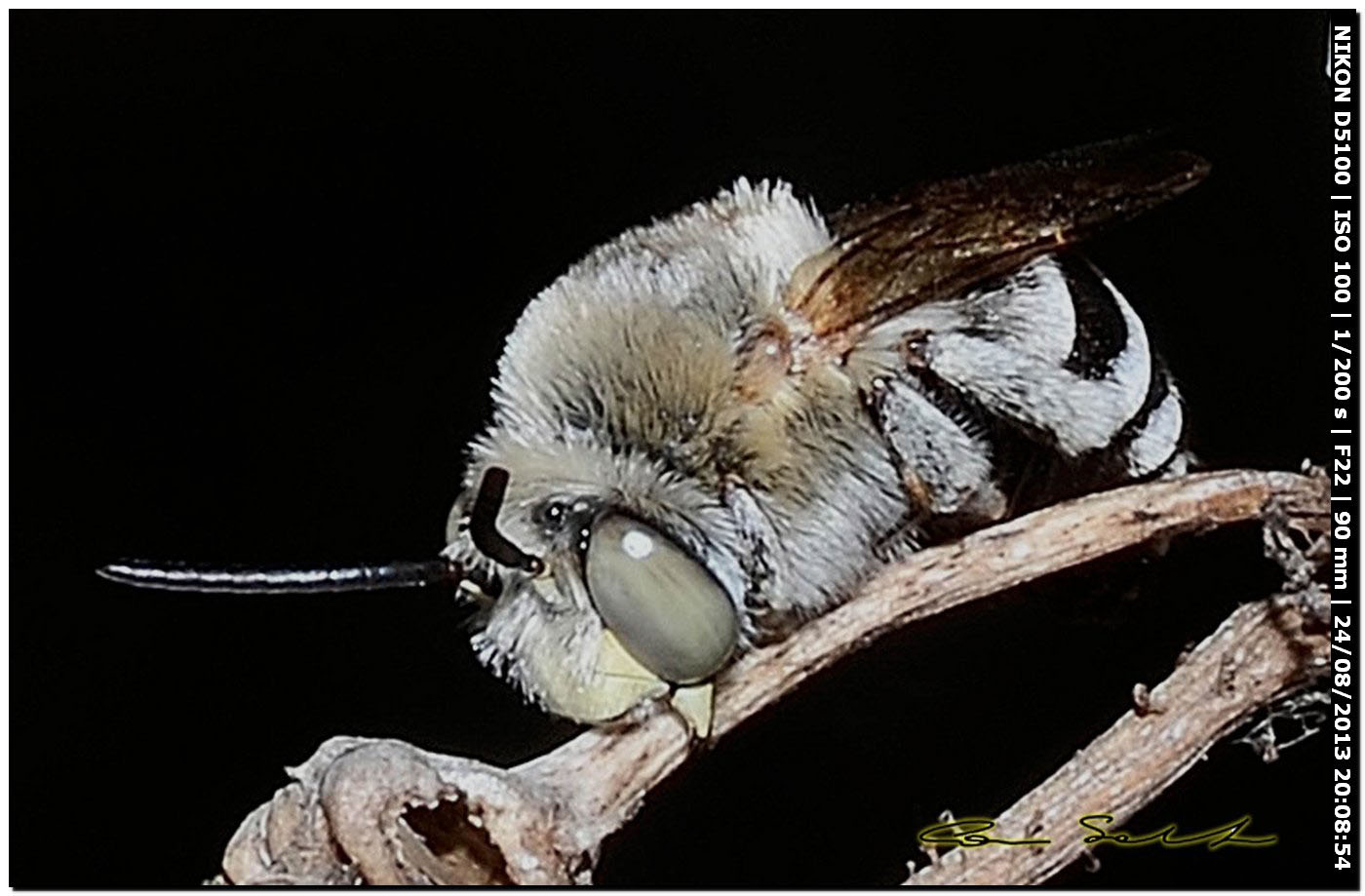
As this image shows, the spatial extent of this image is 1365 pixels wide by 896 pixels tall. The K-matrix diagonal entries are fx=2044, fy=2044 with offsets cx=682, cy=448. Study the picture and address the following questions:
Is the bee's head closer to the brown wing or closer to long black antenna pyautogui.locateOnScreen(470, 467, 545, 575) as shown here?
long black antenna pyautogui.locateOnScreen(470, 467, 545, 575)

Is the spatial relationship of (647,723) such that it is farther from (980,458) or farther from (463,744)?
(463,744)

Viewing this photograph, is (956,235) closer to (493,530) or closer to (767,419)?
(767,419)

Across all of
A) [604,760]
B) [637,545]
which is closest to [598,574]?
[637,545]

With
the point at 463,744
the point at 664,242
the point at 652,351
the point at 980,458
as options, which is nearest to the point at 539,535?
the point at 652,351

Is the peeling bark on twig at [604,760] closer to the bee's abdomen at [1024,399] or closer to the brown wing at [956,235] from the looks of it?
the bee's abdomen at [1024,399]

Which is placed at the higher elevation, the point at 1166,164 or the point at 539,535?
the point at 1166,164

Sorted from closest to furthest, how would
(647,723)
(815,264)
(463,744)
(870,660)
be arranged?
(647,723), (815,264), (870,660), (463,744)

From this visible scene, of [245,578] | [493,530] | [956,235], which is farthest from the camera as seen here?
[956,235]
